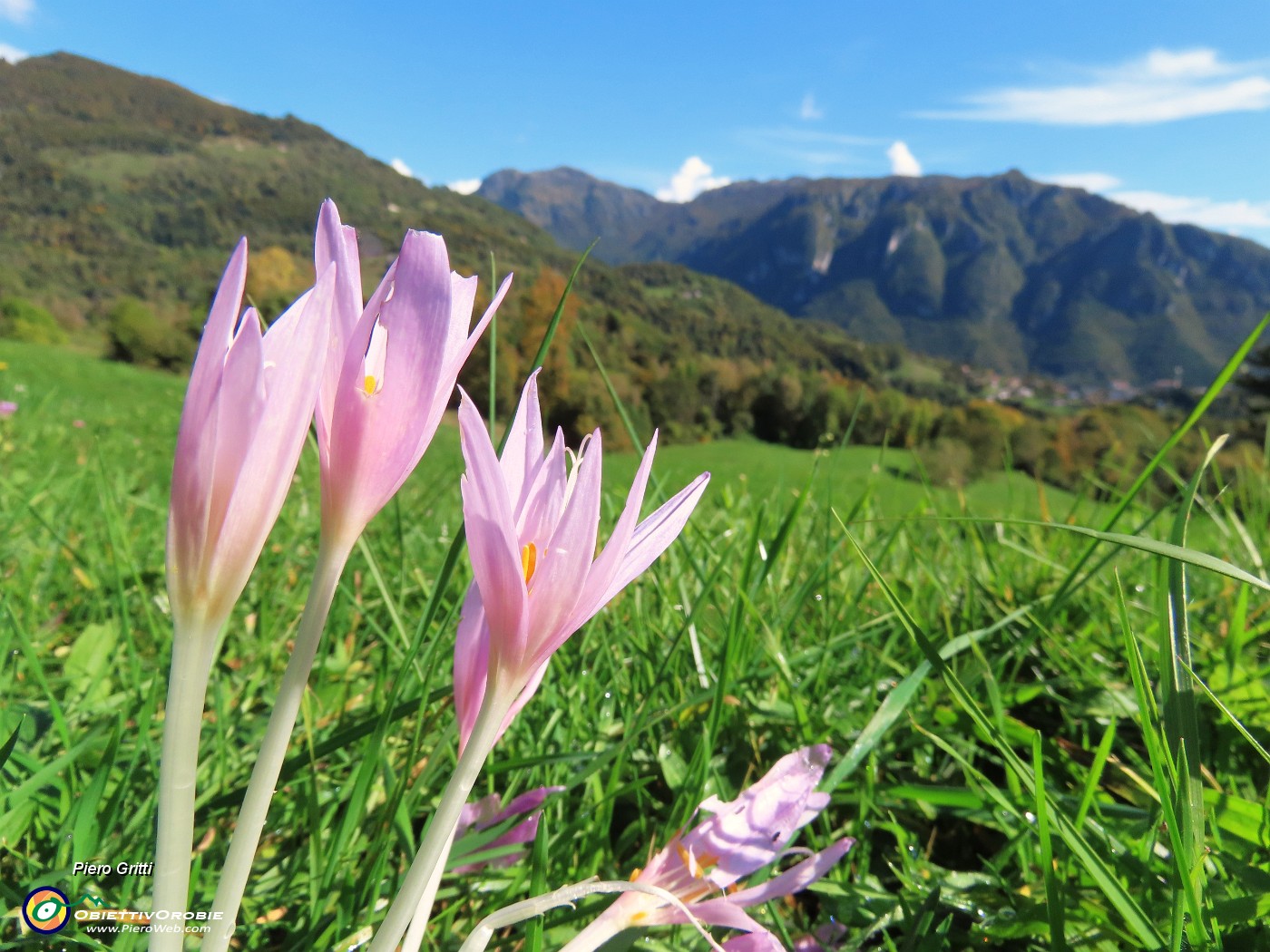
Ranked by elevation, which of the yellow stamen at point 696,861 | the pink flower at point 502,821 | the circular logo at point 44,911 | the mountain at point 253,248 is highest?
the mountain at point 253,248

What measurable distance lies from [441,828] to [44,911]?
0.40m

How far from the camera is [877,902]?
786 mm

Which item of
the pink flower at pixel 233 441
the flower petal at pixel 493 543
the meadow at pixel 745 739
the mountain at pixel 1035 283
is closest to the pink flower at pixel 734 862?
the meadow at pixel 745 739

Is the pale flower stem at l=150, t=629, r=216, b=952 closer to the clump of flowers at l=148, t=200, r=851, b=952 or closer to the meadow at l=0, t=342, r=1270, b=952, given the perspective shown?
the clump of flowers at l=148, t=200, r=851, b=952

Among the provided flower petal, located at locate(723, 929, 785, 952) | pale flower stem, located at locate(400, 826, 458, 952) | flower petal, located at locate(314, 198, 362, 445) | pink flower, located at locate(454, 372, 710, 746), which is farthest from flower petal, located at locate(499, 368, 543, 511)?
flower petal, located at locate(723, 929, 785, 952)

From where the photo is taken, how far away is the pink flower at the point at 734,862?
52 cm

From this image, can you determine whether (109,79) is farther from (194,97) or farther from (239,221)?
(239,221)

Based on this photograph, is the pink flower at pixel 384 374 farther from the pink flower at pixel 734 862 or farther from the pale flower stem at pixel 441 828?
the pink flower at pixel 734 862

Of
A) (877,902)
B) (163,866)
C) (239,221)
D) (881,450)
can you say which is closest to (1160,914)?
(877,902)

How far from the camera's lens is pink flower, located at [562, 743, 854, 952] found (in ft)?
1.70

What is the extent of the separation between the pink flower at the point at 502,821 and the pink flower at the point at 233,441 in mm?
495

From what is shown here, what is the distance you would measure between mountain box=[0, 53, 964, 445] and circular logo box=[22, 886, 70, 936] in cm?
3151

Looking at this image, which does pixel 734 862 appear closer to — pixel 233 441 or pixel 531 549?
pixel 531 549

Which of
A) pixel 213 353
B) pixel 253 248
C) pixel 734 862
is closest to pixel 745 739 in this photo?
pixel 734 862
